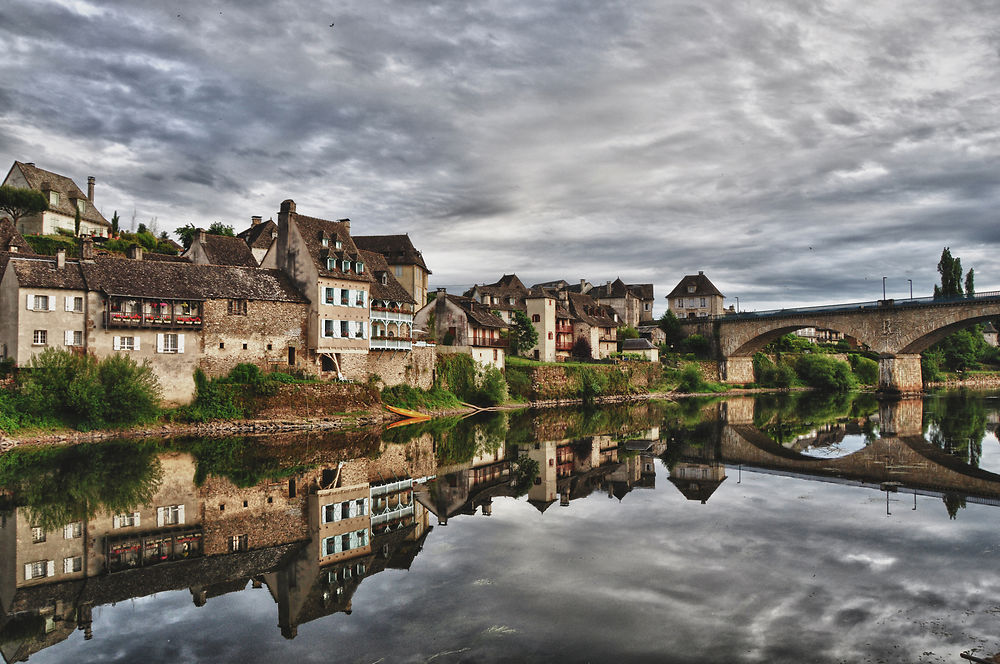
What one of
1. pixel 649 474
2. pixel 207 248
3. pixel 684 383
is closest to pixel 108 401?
pixel 207 248

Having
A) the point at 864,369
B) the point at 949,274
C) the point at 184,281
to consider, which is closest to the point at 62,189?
the point at 184,281

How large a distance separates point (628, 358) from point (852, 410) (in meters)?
26.9

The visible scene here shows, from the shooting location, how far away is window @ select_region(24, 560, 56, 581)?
1427 cm

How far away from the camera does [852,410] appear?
197 feet

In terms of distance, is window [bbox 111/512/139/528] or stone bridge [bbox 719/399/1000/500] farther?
stone bridge [bbox 719/399/1000/500]

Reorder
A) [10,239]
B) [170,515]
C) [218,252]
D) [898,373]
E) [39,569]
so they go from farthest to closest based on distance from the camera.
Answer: [898,373], [218,252], [10,239], [170,515], [39,569]

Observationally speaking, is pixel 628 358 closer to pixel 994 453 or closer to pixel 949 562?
pixel 994 453

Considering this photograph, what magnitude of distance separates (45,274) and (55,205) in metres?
28.4

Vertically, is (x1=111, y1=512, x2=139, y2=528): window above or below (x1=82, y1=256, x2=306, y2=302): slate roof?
below

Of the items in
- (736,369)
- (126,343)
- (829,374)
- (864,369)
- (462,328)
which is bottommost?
(829,374)

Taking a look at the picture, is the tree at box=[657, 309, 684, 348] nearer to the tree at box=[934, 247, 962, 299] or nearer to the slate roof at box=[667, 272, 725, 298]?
the slate roof at box=[667, 272, 725, 298]

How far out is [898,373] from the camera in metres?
75.4

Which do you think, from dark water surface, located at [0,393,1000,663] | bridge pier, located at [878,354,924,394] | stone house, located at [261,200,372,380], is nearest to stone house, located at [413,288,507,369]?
stone house, located at [261,200,372,380]

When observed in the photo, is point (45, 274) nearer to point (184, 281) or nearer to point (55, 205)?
point (184, 281)
